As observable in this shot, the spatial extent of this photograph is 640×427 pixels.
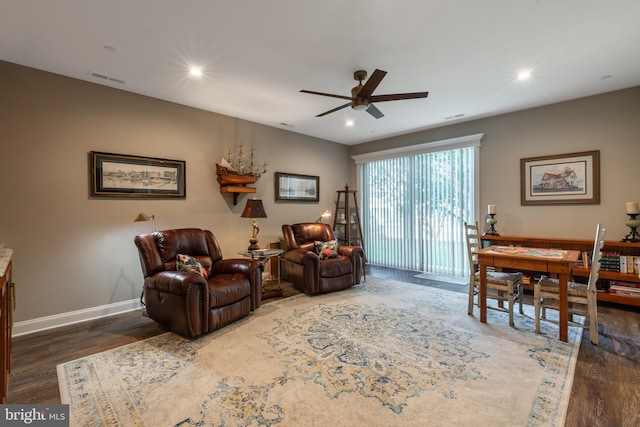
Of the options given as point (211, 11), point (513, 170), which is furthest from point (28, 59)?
point (513, 170)

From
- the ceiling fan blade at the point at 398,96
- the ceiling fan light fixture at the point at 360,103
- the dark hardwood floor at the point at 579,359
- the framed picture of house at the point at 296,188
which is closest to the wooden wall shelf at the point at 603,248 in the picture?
the dark hardwood floor at the point at 579,359

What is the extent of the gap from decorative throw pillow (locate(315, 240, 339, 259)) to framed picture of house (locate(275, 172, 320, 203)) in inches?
49.0

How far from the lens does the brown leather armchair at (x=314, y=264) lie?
414cm

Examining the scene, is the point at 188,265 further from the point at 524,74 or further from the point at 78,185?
the point at 524,74

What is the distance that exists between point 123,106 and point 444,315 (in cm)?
471

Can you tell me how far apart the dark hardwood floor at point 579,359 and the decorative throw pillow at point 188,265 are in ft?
2.22

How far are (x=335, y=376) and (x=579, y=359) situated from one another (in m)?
2.04

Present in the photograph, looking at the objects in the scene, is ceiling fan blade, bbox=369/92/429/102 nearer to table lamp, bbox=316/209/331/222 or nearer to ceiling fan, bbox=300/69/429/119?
ceiling fan, bbox=300/69/429/119

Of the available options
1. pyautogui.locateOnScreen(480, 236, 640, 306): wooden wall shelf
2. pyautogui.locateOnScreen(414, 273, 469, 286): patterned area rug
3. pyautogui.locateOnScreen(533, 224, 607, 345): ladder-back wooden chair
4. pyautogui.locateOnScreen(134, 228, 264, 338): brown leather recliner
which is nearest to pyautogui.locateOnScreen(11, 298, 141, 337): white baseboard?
pyautogui.locateOnScreen(134, 228, 264, 338): brown leather recliner

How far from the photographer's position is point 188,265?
3.24 meters

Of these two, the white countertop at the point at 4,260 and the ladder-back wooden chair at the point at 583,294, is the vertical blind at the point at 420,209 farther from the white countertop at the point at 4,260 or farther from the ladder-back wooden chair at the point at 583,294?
the white countertop at the point at 4,260

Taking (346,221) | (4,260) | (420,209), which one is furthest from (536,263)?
(4,260)

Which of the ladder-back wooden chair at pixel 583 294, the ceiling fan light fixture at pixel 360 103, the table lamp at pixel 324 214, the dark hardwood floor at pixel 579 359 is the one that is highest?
the ceiling fan light fixture at pixel 360 103

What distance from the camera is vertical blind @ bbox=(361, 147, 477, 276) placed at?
17.0 feet
